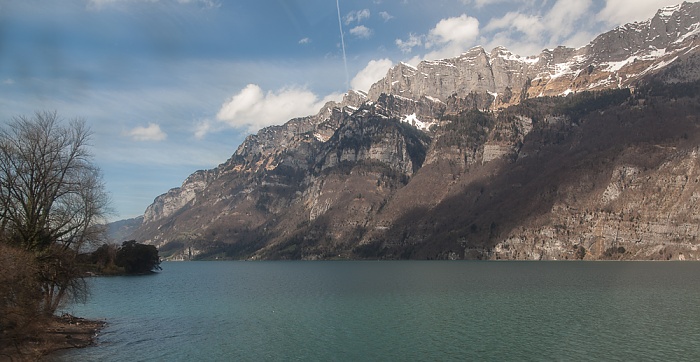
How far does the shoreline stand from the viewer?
33.6m

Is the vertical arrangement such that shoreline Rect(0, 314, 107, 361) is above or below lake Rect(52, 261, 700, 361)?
above

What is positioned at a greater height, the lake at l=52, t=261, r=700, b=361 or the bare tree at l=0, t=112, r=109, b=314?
the bare tree at l=0, t=112, r=109, b=314

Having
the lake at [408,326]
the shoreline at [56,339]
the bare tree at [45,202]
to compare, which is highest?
the bare tree at [45,202]

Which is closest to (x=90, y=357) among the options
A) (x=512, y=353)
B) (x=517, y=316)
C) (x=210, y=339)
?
(x=210, y=339)

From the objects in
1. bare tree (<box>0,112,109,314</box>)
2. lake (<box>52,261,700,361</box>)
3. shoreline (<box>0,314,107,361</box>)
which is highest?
bare tree (<box>0,112,109,314</box>)

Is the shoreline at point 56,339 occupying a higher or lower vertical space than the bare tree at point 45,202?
lower

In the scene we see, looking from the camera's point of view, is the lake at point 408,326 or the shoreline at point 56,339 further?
the lake at point 408,326

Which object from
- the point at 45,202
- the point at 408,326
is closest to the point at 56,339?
the point at 45,202

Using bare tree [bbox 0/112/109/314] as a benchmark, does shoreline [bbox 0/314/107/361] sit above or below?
below

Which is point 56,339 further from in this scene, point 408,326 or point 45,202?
point 408,326

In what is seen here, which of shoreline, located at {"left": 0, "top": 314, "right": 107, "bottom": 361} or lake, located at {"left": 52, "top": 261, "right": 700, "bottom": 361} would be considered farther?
lake, located at {"left": 52, "top": 261, "right": 700, "bottom": 361}

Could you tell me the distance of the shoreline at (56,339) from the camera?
3359cm

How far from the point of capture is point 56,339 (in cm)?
4122

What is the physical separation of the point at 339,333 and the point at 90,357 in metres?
22.6
